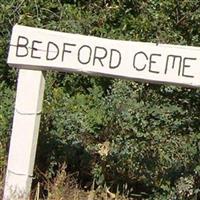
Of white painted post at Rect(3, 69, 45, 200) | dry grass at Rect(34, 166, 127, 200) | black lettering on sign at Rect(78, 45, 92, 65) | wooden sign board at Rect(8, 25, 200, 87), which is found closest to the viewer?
wooden sign board at Rect(8, 25, 200, 87)

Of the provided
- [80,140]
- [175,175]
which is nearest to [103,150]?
[80,140]

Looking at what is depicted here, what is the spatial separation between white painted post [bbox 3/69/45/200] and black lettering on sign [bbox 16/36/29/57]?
109 mm

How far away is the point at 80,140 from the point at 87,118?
23cm

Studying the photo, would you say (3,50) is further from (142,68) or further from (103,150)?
(142,68)

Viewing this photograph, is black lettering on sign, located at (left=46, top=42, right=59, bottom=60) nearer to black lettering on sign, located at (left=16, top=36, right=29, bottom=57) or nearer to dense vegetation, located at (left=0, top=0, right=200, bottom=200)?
black lettering on sign, located at (left=16, top=36, right=29, bottom=57)

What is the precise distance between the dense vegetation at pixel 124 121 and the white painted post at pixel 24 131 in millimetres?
618

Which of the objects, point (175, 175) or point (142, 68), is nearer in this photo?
point (142, 68)

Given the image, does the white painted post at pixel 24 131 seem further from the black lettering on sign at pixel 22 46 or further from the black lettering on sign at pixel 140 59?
the black lettering on sign at pixel 140 59

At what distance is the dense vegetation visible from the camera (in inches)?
184

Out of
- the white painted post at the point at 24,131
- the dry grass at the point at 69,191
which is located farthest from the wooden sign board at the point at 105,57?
the dry grass at the point at 69,191

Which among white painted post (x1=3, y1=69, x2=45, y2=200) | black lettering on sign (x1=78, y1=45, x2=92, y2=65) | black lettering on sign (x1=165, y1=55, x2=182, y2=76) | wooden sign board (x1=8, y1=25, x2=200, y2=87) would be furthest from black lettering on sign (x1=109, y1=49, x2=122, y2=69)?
white painted post (x1=3, y1=69, x2=45, y2=200)

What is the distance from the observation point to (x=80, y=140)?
4.96 meters

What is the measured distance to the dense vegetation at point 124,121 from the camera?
15.3ft

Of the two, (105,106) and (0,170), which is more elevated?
(105,106)
